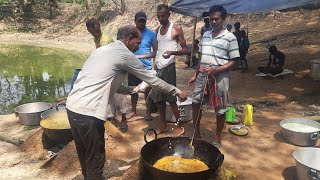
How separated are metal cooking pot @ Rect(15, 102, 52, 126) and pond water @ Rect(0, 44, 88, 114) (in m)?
2.56

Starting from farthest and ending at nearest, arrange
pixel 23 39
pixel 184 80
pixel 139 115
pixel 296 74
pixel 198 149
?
pixel 23 39 → pixel 184 80 → pixel 296 74 → pixel 139 115 → pixel 198 149

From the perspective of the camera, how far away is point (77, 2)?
101 ft

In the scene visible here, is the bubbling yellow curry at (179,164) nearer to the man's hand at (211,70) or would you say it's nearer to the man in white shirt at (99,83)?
the man in white shirt at (99,83)

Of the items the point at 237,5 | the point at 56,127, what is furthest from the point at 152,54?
the point at 237,5

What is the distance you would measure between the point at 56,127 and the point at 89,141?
2.18 m

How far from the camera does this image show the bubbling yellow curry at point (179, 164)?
3402 mm

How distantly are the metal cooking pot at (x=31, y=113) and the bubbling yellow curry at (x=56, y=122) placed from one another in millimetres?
1127

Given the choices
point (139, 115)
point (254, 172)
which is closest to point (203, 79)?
point (254, 172)

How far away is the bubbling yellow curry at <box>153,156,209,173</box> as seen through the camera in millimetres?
3402

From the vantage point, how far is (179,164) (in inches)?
138

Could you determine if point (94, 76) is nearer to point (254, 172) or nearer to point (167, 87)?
point (167, 87)

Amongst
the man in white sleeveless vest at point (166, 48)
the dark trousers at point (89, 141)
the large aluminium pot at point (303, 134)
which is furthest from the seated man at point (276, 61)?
the dark trousers at point (89, 141)

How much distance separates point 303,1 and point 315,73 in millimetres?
2669

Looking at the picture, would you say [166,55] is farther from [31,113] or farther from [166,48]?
[31,113]
